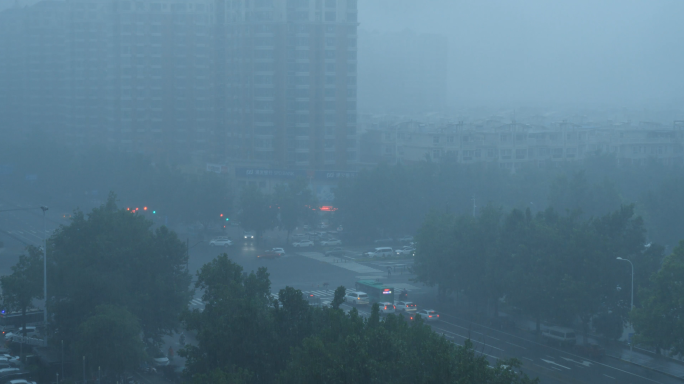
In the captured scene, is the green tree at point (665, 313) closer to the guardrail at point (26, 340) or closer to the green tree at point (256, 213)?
the guardrail at point (26, 340)

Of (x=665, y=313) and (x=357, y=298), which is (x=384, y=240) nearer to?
(x=357, y=298)

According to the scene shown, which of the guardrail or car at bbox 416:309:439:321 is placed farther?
car at bbox 416:309:439:321

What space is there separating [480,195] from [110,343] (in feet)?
118

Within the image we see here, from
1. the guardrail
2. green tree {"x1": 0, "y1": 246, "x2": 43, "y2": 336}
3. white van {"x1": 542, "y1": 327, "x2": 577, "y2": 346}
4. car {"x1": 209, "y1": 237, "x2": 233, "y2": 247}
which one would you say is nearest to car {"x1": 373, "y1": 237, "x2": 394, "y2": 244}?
car {"x1": 209, "y1": 237, "x2": 233, "y2": 247}

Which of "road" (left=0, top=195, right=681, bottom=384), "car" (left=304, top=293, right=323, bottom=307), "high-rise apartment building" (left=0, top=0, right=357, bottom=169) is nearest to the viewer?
"road" (left=0, top=195, right=681, bottom=384)

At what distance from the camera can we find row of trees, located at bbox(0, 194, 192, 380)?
2327cm

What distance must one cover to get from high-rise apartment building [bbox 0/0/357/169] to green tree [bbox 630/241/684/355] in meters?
37.4

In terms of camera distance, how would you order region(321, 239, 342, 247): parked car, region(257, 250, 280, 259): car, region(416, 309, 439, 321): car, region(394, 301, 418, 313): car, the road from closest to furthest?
the road < region(416, 309, 439, 321): car < region(394, 301, 418, 313): car < region(257, 250, 280, 259): car < region(321, 239, 342, 247): parked car

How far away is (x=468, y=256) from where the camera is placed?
99.6 ft

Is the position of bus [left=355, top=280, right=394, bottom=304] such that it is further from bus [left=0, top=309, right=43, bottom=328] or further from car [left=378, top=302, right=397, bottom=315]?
bus [left=0, top=309, right=43, bottom=328]

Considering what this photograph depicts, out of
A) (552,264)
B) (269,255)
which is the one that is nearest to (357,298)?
(552,264)

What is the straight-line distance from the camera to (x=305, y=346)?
1302 cm

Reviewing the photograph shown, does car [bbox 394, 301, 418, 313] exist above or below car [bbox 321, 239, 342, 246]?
below

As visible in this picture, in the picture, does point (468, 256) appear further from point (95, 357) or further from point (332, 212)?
point (332, 212)
